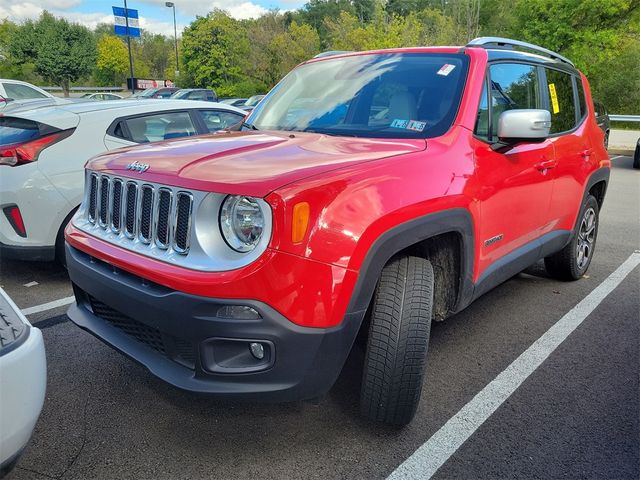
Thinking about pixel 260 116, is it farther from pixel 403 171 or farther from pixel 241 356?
pixel 241 356

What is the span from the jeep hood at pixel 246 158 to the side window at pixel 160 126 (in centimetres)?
238

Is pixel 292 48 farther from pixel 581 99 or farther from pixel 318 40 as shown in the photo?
pixel 581 99

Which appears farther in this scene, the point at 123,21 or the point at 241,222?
the point at 123,21

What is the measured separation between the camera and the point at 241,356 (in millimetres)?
2227

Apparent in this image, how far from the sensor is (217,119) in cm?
600

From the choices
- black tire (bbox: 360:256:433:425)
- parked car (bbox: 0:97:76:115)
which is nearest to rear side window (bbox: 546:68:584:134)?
black tire (bbox: 360:256:433:425)

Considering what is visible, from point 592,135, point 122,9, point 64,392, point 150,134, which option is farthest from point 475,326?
point 122,9

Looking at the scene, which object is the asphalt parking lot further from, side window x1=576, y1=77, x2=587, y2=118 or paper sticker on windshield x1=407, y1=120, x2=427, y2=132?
side window x1=576, y1=77, x2=587, y2=118

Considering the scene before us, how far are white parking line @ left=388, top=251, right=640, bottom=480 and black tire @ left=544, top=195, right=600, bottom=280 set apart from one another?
38cm

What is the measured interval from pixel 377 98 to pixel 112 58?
78464 millimetres

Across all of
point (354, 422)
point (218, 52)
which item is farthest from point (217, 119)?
point (218, 52)

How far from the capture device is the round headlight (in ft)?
7.05

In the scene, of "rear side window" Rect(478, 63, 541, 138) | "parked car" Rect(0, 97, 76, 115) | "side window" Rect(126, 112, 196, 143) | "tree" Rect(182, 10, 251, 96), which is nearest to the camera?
"rear side window" Rect(478, 63, 541, 138)

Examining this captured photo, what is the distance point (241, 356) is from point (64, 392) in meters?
1.39
